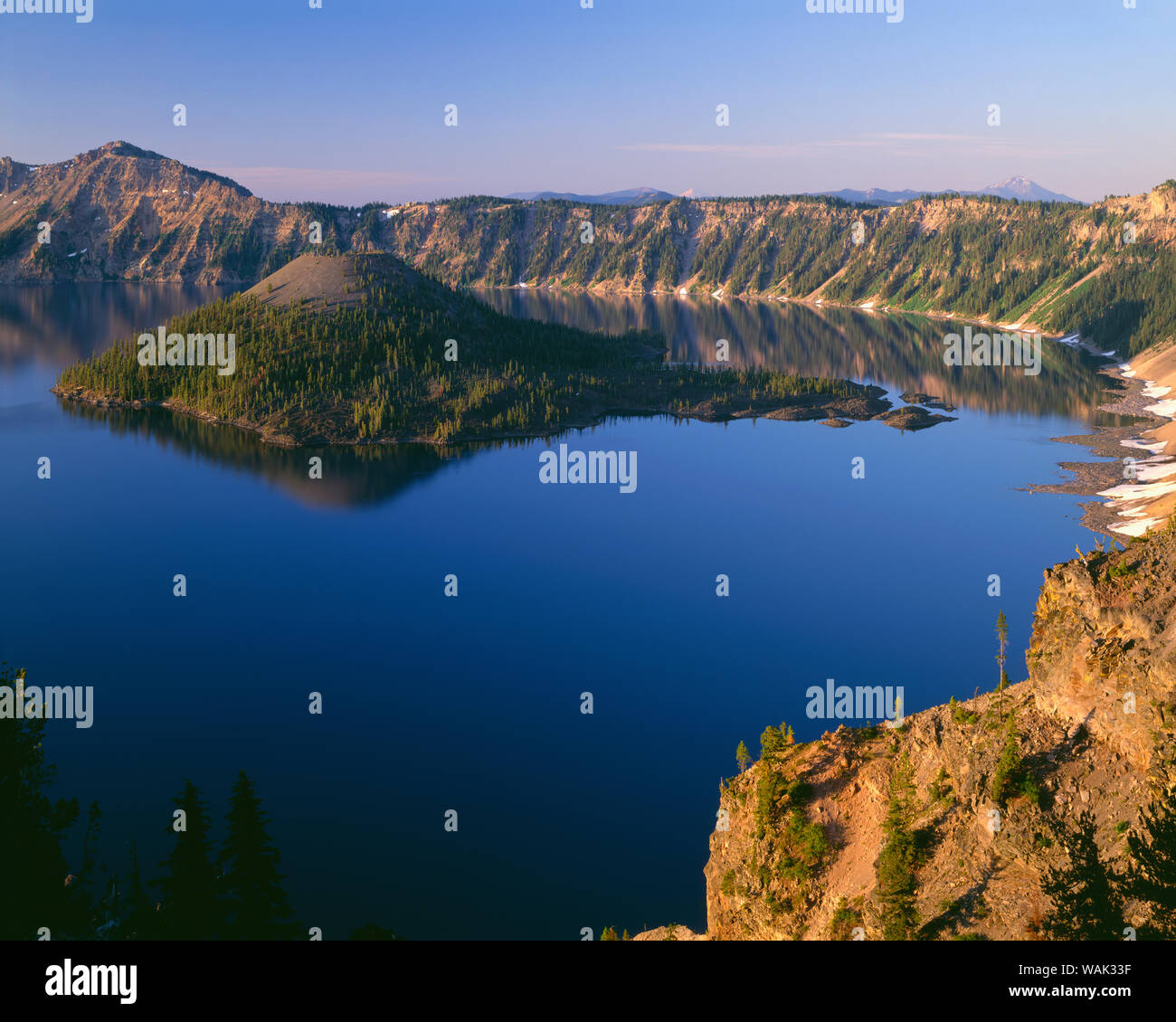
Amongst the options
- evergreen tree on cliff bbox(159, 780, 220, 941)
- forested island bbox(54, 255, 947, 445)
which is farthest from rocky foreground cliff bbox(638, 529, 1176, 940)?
forested island bbox(54, 255, 947, 445)

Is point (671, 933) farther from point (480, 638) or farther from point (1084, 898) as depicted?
point (480, 638)

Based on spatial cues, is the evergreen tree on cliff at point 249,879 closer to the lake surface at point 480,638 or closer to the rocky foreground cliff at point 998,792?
the lake surface at point 480,638

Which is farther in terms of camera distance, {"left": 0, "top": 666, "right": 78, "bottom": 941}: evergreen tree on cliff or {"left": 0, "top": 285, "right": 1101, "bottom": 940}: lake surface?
{"left": 0, "top": 285, "right": 1101, "bottom": 940}: lake surface

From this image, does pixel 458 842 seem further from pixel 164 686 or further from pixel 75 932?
pixel 164 686

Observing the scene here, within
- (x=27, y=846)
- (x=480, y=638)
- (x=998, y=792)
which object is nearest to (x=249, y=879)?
(x=27, y=846)

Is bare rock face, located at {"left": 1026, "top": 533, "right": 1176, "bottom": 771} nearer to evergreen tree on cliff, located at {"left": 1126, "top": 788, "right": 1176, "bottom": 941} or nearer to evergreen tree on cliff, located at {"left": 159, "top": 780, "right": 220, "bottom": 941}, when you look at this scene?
evergreen tree on cliff, located at {"left": 1126, "top": 788, "right": 1176, "bottom": 941}
